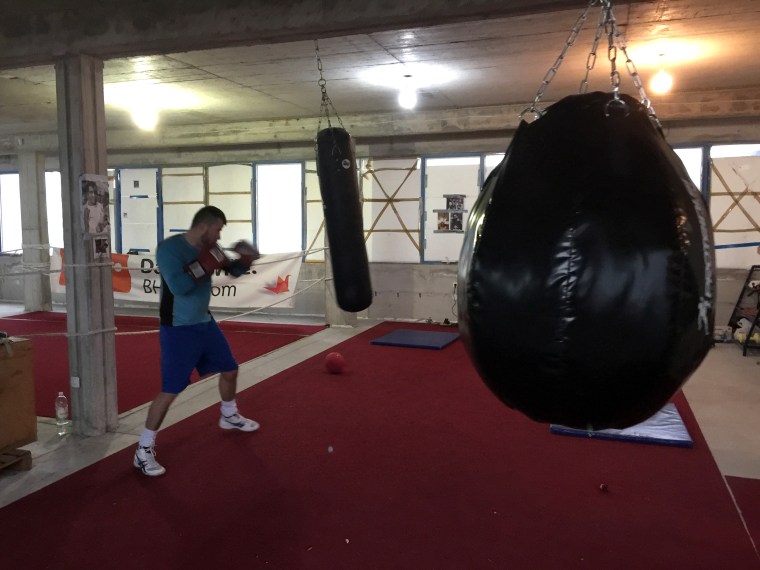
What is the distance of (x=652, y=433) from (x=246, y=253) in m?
2.81

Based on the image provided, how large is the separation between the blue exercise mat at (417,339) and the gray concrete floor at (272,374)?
3.00 feet

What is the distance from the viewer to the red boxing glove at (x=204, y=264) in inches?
123

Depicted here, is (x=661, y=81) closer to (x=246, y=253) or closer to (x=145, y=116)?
(x=246, y=253)

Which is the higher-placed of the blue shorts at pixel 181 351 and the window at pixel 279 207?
the window at pixel 279 207

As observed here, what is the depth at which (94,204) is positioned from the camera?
3801 mm

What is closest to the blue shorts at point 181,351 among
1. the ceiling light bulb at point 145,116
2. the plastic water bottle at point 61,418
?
the plastic water bottle at point 61,418

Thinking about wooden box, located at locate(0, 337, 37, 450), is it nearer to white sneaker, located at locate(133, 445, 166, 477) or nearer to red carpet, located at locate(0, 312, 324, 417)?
white sneaker, located at locate(133, 445, 166, 477)

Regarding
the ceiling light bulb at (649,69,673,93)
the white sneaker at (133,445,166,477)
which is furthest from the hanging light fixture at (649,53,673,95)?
the white sneaker at (133,445,166,477)

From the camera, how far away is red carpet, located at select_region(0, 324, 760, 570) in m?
2.39

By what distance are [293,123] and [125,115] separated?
2356mm

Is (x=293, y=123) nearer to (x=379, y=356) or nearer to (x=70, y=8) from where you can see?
(x=379, y=356)

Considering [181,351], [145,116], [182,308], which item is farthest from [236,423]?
[145,116]

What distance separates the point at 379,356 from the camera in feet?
20.5

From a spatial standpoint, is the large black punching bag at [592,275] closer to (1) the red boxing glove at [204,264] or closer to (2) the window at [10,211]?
(1) the red boxing glove at [204,264]
